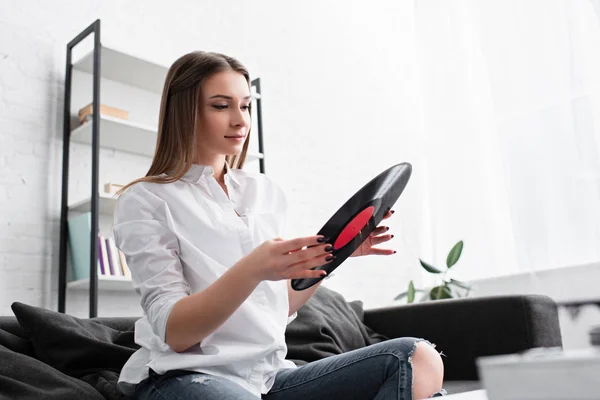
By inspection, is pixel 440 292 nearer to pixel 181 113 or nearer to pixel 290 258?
pixel 181 113

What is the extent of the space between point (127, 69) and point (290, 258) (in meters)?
2.41

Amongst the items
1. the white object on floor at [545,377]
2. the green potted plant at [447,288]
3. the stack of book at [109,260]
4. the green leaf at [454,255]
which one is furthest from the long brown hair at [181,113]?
the green leaf at [454,255]

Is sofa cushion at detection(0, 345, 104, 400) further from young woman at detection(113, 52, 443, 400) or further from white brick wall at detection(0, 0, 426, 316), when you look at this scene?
white brick wall at detection(0, 0, 426, 316)

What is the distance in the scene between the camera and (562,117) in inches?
148

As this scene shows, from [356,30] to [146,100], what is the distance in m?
1.98

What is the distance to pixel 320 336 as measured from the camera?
2.07 m

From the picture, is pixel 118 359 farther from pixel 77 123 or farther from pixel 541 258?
pixel 541 258

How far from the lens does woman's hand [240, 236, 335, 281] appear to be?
968mm

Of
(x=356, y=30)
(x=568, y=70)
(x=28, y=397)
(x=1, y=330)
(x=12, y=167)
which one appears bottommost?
(x=28, y=397)

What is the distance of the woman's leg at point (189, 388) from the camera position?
3.51 feet

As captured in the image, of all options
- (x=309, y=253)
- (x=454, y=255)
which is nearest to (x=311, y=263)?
(x=309, y=253)

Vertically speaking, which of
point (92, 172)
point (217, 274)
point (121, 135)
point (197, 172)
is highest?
point (121, 135)

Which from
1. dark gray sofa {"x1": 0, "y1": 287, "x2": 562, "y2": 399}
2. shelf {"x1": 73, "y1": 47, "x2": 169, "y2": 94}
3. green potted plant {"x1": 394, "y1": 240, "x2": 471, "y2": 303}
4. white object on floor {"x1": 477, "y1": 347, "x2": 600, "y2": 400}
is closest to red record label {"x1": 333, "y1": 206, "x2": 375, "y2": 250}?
white object on floor {"x1": 477, "y1": 347, "x2": 600, "y2": 400}

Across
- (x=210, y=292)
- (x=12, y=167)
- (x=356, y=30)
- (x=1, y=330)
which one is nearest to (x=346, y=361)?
(x=210, y=292)
